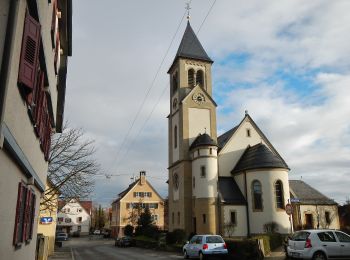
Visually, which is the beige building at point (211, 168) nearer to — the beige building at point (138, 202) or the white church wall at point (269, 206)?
the white church wall at point (269, 206)

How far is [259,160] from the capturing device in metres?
37.4

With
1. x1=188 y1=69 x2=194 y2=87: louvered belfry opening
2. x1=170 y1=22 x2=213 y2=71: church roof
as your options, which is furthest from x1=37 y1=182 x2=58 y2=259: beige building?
x1=170 y1=22 x2=213 y2=71: church roof

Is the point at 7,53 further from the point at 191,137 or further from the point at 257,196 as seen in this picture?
the point at 191,137

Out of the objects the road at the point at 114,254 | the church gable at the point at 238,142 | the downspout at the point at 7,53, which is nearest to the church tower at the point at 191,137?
the church gable at the point at 238,142

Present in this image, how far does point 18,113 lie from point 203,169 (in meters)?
32.6

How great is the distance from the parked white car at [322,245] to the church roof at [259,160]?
19922mm

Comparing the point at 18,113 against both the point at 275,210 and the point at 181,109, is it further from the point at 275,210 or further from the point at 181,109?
the point at 181,109

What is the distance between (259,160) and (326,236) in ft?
69.0

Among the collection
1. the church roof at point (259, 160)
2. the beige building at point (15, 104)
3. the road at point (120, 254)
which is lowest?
the road at point (120, 254)

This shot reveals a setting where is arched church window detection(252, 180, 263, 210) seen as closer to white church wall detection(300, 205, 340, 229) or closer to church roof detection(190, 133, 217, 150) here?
church roof detection(190, 133, 217, 150)

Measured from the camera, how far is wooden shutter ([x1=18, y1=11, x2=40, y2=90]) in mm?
5855

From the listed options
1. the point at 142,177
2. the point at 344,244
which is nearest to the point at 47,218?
the point at 344,244

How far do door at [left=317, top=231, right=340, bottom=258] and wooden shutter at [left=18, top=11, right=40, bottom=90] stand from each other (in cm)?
1443

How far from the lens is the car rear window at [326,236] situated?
645 inches
